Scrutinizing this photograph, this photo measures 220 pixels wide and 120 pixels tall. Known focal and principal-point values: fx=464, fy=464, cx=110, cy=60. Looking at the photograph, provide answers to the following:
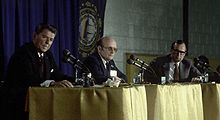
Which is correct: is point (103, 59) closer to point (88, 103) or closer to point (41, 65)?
point (41, 65)

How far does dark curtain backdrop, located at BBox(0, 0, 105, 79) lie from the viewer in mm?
4129

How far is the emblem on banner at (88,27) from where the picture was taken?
5.29 m

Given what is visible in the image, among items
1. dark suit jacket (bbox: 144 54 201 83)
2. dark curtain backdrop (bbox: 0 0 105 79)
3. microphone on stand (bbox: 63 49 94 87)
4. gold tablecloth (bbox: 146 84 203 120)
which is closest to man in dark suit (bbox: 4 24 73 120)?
microphone on stand (bbox: 63 49 94 87)

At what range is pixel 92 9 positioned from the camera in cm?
535

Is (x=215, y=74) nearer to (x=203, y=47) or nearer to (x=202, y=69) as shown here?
(x=202, y=69)

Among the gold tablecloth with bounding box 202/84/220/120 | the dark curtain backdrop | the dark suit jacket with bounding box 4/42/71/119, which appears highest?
the dark curtain backdrop

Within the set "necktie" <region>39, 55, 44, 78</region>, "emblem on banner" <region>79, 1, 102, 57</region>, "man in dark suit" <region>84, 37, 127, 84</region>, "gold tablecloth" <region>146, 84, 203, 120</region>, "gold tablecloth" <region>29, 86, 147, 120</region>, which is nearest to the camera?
"gold tablecloth" <region>29, 86, 147, 120</region>

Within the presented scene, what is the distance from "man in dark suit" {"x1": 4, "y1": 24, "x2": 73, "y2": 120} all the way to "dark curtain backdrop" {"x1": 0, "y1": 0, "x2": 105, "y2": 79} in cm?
71

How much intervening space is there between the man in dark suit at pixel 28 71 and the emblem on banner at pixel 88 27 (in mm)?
1725

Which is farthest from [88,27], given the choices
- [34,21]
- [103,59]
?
[103,59]

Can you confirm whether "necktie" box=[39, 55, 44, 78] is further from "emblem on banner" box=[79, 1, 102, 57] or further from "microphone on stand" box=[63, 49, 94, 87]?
"emblem on banner" box=[79, 1, 102, 57]

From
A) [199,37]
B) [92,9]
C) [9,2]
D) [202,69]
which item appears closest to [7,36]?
[9,2]

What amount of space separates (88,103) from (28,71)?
881 millimetres

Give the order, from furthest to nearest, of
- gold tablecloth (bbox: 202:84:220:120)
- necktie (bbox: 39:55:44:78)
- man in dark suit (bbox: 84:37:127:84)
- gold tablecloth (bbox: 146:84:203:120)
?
man in dark suit (bbox: 84:37:127:84) < necktie (bbox: 39:55:44:78) < gold tablecloth (bbox: 202:84:220:120) < gold tablecloth (bbox: 146:84:203:120)
